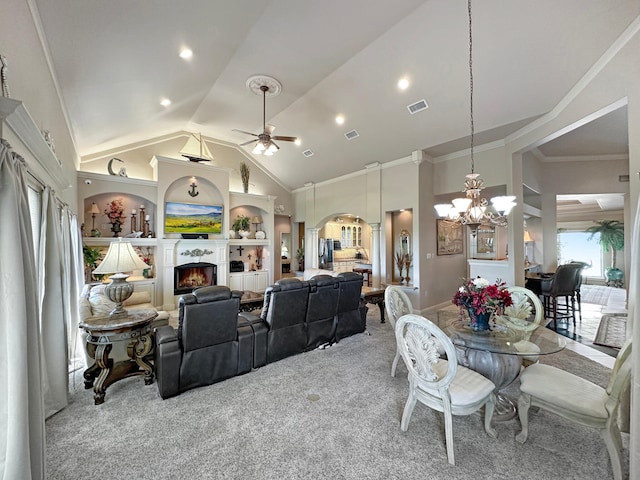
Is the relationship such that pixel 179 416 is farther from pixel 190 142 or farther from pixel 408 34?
pixel 190 142

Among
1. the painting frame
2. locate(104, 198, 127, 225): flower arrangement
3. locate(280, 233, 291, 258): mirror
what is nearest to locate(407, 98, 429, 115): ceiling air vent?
the painting frame

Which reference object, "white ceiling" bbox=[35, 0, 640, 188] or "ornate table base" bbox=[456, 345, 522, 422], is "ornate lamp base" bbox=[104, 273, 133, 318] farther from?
"ornate table base" bbox=[456, 345, 522, 422]

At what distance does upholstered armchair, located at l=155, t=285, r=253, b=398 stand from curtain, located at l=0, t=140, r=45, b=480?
1260mm

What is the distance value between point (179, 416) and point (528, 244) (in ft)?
28.6

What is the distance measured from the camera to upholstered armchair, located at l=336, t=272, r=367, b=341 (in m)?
4.37

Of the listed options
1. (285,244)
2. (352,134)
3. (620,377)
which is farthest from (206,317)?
(285,244)

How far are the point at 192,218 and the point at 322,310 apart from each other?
475 centimetres

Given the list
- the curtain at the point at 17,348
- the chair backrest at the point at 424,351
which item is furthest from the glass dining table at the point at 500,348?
the curtain at the point at 17,348

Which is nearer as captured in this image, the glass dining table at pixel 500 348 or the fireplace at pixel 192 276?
the glass dining table at pixel 500 348

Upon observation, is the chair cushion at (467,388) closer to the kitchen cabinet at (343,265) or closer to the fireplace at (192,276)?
the fireplace at (192,276)

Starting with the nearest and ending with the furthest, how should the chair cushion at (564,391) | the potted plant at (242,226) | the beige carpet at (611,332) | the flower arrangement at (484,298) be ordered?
the chair cushion at (564,391) → the flower arrangement at (484,298) → the beige carpet at (611,332) → the potted plant at (242,226)

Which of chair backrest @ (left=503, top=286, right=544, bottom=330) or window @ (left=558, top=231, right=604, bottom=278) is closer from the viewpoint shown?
chair backrest @ (left=503, top=286, right=544, bottom=330)

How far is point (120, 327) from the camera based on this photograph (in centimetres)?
274

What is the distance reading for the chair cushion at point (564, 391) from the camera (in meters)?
1.89
